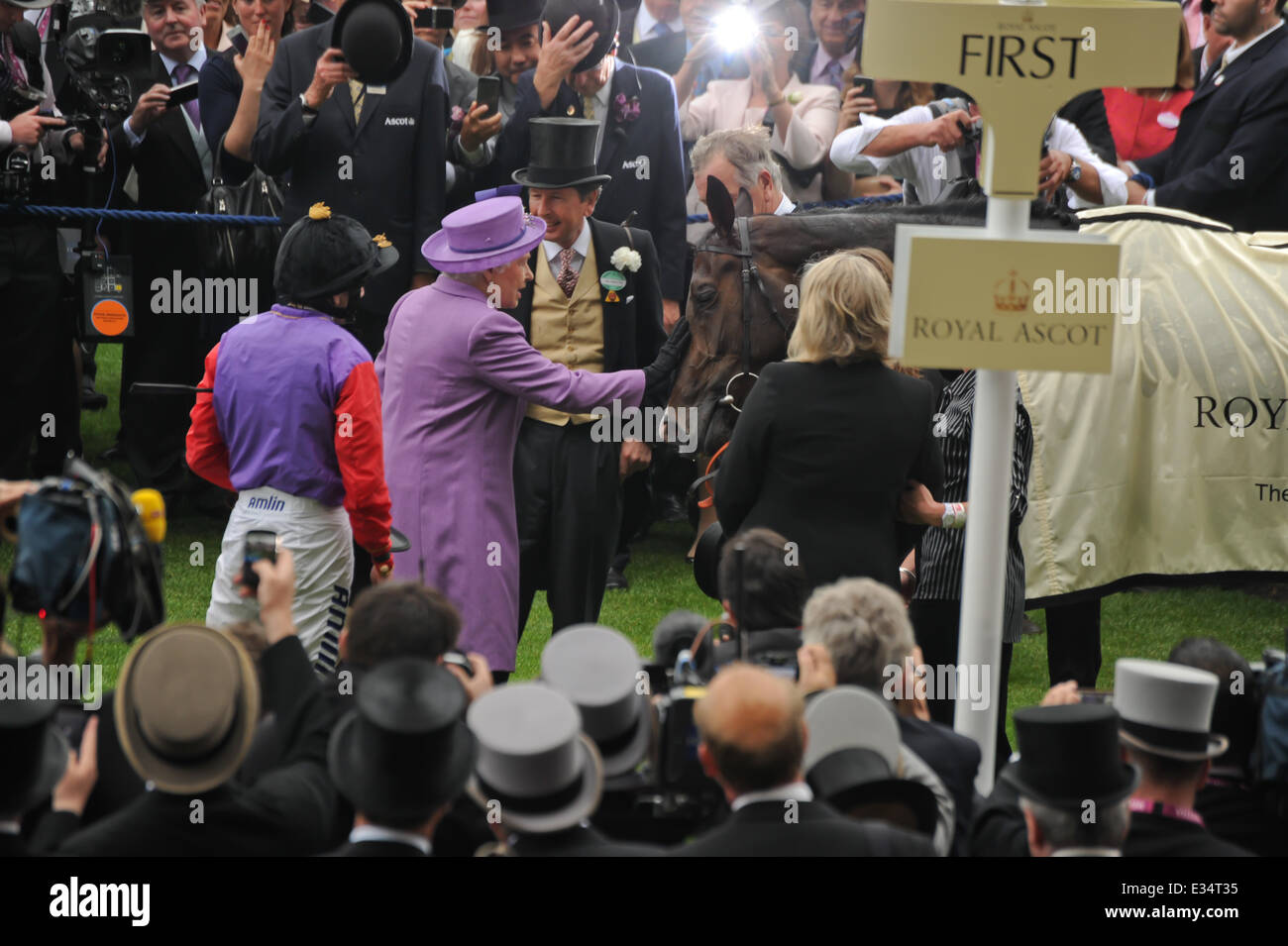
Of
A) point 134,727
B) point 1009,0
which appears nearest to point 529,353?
point 1009,0

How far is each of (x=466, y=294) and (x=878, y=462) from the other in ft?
5.25

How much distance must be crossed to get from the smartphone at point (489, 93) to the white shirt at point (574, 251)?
1516mm

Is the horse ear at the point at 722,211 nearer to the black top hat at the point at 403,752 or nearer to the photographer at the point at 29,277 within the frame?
the photographer at the point at 29,277

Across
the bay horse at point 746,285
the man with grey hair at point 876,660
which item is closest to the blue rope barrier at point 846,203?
the bay horse at point 746,285

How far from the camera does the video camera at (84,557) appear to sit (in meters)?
3.28

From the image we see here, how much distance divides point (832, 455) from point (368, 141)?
11.6 ft

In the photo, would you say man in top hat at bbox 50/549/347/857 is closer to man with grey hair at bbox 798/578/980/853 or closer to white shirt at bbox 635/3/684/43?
man with grey hair at bbox 798/578/980/853

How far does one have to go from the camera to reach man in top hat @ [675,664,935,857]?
299 cm

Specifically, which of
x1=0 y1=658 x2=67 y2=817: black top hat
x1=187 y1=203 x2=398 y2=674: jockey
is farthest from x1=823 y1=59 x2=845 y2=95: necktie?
x1=0 y1=658 x2=67 y2=817: black top hat

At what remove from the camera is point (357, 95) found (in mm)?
7418

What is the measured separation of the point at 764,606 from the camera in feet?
13.9
